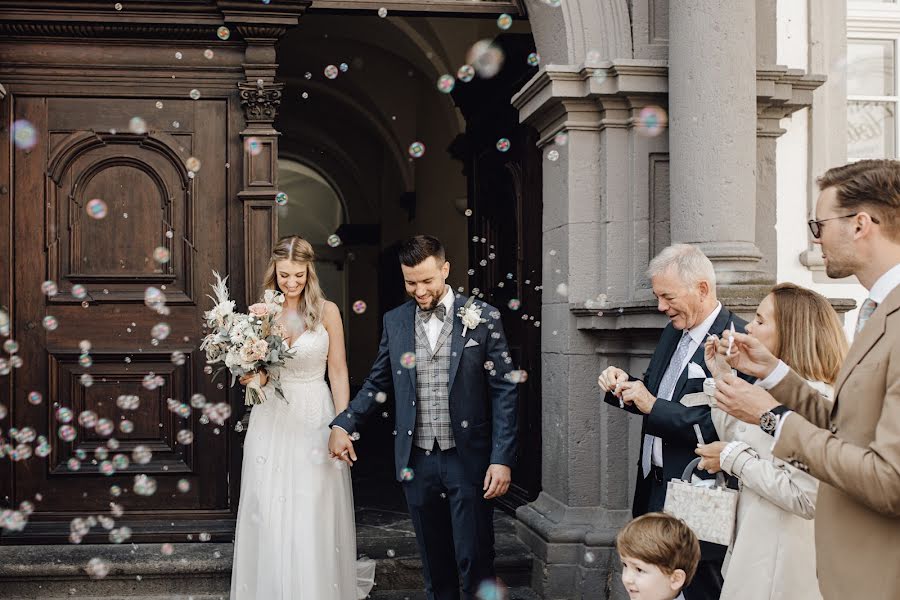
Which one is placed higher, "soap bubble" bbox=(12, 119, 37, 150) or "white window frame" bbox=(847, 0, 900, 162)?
"white window frame" bbox=(847, 0, 900, 162)

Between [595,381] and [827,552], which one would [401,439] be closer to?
[595,381]

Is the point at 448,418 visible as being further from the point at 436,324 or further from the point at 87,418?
the point at 87,418

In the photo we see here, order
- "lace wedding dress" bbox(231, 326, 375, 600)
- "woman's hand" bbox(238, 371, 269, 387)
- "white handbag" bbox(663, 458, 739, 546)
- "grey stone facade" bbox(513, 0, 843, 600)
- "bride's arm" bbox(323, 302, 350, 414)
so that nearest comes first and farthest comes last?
1. "white handbag" bbox(663, 458, 739, 546)
2. "woman's hand" bbox(238, 371, 269, 387)
3. "lace wedding dress" bbox(231, 326, 375, 600)
4. "bride's arm" bbox(323, 302, 350, 414)
5. "grey stone facade" bbox(513, 0, 843, 600)

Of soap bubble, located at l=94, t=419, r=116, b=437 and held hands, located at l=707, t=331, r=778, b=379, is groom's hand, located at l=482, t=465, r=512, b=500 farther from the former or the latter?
soap bubble, located at l=94, t=419, r=116, b=437

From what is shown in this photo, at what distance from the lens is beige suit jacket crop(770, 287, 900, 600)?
2242 millimetres

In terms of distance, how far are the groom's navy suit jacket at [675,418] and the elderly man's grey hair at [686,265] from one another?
182 millimetres

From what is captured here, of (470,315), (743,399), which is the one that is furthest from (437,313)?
(743,399)

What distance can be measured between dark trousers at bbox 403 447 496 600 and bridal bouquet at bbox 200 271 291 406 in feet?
2.83

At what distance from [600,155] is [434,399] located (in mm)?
2010

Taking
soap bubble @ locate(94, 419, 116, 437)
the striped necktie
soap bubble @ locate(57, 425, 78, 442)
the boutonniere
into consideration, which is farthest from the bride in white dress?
the striped necktie

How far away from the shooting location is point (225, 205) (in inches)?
236

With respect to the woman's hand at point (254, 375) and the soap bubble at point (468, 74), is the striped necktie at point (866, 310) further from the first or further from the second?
the soap bubble at point (468, 74)

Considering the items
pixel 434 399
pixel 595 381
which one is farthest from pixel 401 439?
pixel 595 381

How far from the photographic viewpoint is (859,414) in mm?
2389
